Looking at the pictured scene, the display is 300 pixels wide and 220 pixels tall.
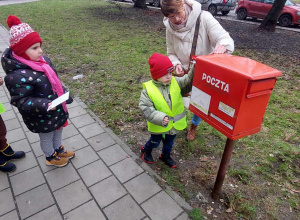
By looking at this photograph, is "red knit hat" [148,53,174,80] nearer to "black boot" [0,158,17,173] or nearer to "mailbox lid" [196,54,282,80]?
"mailbox lid" [196,54,282,80]

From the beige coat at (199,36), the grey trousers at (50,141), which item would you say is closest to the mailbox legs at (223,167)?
the beige coat at (199,36)

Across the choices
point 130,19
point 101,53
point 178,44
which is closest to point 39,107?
point 178,44

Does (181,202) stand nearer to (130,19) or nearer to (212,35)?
(212,35)

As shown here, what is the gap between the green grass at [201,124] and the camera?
2.47 meters

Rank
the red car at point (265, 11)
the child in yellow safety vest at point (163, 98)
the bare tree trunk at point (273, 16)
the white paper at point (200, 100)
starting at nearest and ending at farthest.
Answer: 1. the white paper at point (200, 100)
2. the child in yellow safety vest at point (163, 98)
3. the bare tree trunk at point (273, 16)
4. the red car at point (265, 11)

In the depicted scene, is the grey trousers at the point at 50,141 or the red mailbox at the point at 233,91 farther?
the grey trousers at the point at 50,141

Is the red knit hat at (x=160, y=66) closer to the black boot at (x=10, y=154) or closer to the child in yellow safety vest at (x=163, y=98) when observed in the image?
the child in yellow safety vest at (x=163, y=98)

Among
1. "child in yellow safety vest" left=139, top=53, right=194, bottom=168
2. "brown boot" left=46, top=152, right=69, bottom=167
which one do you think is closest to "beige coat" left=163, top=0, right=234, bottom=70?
"child in yellow safety vest" left=139, top=53, right=194, bottom=168

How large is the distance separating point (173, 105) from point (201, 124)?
144 cm

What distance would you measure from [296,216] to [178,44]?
2.15 metres

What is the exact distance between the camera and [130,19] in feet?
37.0

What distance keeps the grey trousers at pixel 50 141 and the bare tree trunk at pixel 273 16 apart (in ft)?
31.5

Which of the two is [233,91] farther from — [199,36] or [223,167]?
[199,36]

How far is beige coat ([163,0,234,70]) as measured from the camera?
2.28 metres
